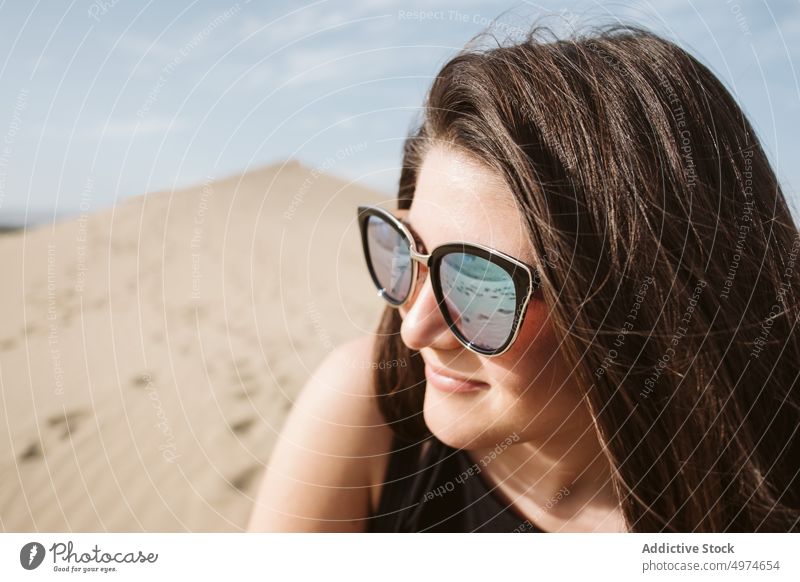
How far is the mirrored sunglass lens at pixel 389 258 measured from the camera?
884 millimetres

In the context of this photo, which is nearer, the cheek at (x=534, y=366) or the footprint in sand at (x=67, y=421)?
the cheek at (x=534, y=366)

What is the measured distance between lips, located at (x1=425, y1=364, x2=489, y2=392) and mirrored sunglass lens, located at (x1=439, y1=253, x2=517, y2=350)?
6cm

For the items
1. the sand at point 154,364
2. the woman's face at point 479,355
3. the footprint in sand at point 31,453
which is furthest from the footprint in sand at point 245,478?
the woman's face at point 479,355

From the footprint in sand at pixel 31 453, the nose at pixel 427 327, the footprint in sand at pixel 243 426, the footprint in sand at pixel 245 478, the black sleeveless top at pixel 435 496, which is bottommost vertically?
the footprint in sand at pixel 245 478

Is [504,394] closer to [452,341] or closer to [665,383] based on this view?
[452,341]

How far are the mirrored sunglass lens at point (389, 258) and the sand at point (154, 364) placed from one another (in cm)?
28

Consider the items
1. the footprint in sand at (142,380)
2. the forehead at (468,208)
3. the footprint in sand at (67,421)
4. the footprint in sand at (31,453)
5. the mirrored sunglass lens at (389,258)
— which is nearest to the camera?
the forehead at (468,208)

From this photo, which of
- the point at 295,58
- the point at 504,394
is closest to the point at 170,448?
the point at 295,58

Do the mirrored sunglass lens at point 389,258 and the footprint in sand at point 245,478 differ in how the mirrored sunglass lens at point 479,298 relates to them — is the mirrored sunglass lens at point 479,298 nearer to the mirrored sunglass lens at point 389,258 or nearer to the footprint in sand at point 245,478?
the mirrored sunglass lens at point 389,258

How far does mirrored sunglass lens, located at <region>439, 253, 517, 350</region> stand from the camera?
0.75 m

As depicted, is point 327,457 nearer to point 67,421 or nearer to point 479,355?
point 479,355

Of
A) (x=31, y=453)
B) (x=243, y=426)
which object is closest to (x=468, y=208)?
(x=243, y=426)

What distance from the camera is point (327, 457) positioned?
90 centimetres

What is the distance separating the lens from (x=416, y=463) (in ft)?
3.25
